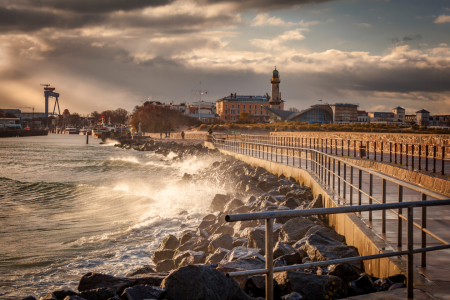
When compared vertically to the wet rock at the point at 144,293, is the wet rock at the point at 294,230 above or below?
below

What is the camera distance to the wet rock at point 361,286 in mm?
4281

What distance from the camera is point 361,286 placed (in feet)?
14.3

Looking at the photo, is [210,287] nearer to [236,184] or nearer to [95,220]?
[95,220]

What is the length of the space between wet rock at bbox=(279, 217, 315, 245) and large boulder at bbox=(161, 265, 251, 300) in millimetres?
3692

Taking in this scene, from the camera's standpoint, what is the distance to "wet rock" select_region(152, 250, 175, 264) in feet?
25.8

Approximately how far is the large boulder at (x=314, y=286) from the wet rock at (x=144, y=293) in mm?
1372

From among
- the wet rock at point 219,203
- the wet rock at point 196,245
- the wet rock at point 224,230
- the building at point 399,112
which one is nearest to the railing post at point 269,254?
the wet rock at point 196,245

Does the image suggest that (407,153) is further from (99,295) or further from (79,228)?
(99,295)

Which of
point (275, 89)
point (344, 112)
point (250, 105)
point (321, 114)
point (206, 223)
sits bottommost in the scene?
point (206, 223)

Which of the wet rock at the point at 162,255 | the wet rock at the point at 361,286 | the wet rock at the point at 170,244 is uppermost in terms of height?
the wet rock at the point at 361,286

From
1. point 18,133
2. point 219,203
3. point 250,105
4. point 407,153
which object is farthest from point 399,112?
point 219,203

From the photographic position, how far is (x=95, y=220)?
12992 mm

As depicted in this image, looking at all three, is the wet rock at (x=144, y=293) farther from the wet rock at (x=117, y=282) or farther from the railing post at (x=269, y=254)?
the railing post at (x=269, y=254)

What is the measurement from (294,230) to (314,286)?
3.70 meters
